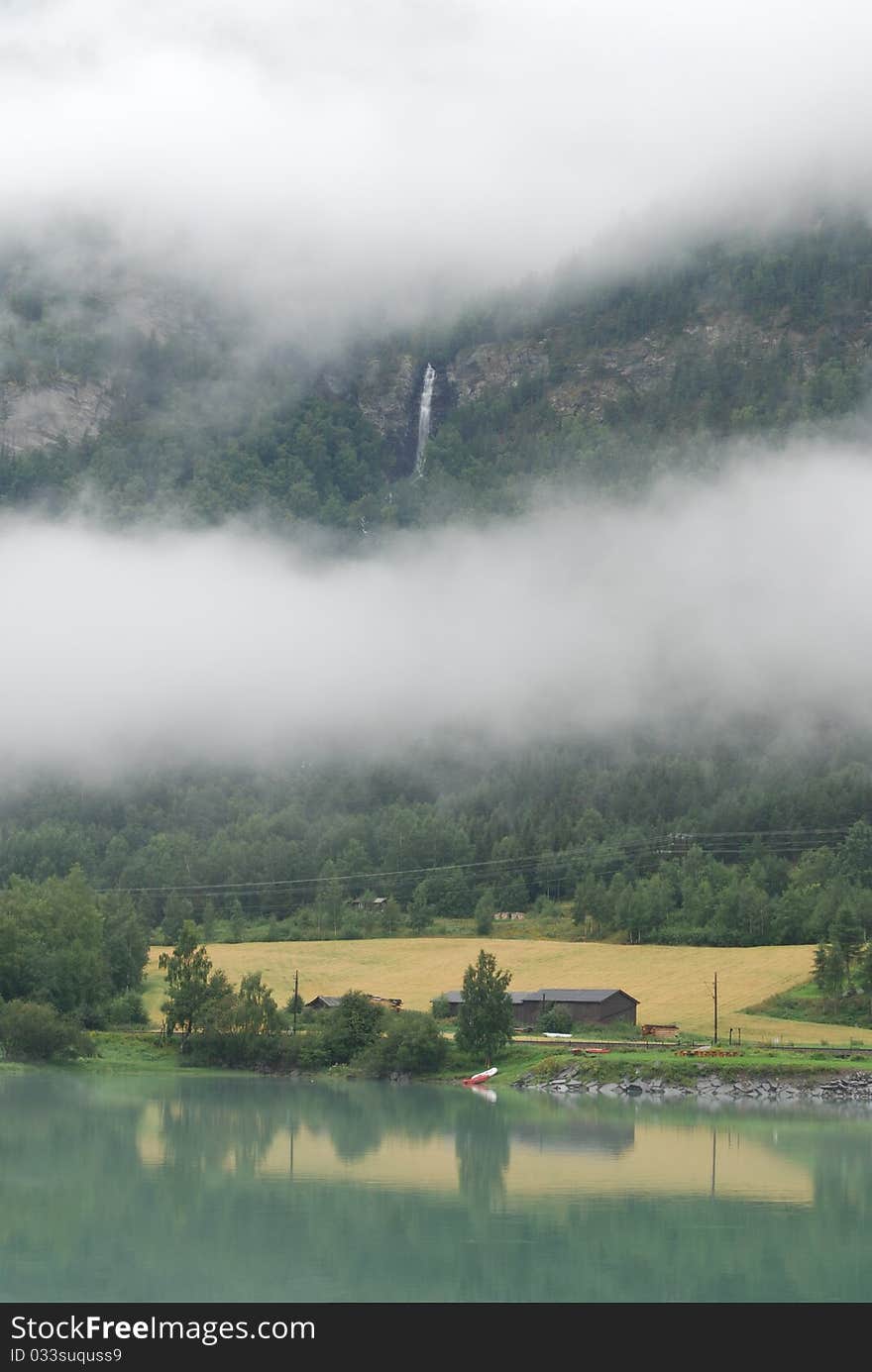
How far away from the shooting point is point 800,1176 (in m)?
65.3

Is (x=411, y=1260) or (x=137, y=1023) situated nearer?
(x=411, y=1260)

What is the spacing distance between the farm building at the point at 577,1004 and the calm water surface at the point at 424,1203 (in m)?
35.7

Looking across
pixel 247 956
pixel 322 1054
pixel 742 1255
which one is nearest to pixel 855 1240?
pixel 742 1255

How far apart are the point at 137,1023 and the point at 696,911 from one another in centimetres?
6319

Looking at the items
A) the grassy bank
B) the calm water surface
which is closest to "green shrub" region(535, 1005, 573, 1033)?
the grassy bank

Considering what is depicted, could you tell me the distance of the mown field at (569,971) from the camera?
413ft

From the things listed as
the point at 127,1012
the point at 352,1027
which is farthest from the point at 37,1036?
the point at 127,1012

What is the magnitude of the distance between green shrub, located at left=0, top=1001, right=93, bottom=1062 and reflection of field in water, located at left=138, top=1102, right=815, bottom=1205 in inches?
1067

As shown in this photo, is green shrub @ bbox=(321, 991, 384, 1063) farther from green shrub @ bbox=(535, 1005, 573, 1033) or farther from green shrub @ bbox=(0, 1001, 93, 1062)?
green shrub @ bbox=(0, 1001, 93, 1062)

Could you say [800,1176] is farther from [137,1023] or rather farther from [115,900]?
[115,900]

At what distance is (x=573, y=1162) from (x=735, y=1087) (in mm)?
35517

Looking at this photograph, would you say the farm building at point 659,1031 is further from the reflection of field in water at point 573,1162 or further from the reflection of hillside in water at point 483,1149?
the reflection of field in water at point 573,1162

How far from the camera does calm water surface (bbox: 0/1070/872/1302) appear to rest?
45.1 m

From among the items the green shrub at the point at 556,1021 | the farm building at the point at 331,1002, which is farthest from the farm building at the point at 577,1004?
the farm building at the point at 331,1002
